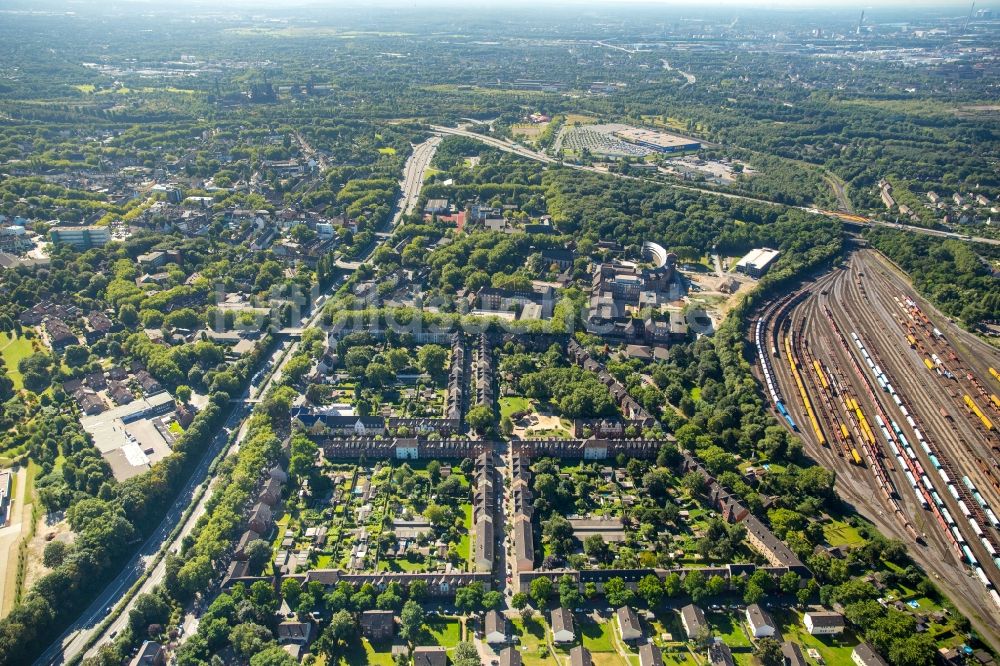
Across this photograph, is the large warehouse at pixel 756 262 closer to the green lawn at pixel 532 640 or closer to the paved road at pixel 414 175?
the paved road at pixel 414 175

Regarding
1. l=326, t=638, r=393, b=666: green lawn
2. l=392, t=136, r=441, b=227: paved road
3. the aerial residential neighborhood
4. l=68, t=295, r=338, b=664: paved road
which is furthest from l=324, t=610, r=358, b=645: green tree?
l=392, t=136, r=441, b=227: paved road

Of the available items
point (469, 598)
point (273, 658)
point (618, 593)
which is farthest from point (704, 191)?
point (273, 658)

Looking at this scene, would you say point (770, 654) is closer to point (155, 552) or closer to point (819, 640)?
point (819, 640)

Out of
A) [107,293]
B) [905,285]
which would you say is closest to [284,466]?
[107,293]

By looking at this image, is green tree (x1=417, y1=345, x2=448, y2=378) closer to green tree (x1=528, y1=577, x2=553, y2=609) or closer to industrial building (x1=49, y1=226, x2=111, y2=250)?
green tree (x1=528, y1=577, x2=553, y2=609)

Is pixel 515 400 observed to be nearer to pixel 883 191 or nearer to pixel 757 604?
pixel 757 604

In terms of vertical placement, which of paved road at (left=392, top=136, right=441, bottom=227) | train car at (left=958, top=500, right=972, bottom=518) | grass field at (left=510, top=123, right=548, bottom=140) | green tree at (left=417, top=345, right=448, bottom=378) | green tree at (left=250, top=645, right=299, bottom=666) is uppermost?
grass field at (left=510, top=123, right=548, bottom=140)
